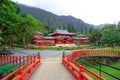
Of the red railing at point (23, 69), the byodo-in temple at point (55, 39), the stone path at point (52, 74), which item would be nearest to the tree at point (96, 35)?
the byodo-in temple at point (55, 39)

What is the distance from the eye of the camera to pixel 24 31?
5269 centimetres

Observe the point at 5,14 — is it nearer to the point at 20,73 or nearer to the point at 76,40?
the point at 20,73

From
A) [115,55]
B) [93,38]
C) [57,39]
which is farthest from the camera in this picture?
[93,38]

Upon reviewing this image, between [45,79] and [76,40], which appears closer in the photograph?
[45,79]

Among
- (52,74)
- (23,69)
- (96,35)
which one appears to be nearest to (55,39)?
(96,35)

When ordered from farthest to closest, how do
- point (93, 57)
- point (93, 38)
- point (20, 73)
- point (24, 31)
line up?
point (93, 38) → point (24, 31) → point (93, 57) → point (20, 73)

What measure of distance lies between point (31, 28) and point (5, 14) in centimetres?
2068

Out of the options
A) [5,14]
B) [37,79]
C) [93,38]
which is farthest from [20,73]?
[93,38]

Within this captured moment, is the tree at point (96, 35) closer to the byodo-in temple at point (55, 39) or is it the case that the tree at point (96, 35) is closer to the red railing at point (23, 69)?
the byodo-in temple at point (55, 39)

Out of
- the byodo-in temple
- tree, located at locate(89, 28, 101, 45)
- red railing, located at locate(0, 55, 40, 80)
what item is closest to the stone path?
red railing, located at locate(0, 55, 40, 80)

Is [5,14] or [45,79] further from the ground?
[5,14]

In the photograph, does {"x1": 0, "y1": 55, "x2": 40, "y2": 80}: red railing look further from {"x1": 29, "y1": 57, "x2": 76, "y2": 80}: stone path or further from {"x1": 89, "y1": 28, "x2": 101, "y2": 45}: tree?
{"x1": 89, "y1": 28, "x2": 101, "y2": 45}: tree

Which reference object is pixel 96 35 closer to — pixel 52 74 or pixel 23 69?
pixel 52 74

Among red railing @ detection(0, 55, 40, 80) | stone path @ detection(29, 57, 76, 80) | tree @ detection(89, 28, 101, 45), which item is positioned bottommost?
stone path @ detection(29, 57, 76, 80)
